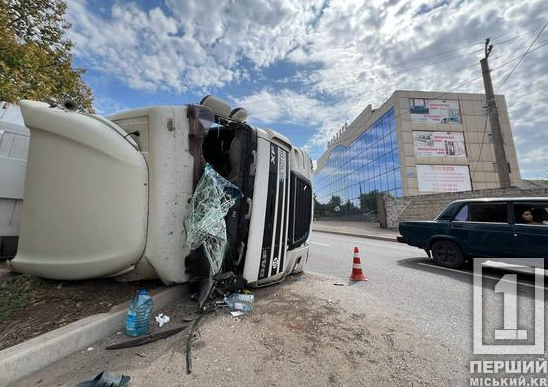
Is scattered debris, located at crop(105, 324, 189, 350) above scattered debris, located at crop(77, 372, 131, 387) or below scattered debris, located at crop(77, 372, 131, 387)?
below

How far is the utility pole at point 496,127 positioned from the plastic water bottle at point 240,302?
14.8 metres

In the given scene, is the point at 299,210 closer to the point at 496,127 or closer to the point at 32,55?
the point at 32,55

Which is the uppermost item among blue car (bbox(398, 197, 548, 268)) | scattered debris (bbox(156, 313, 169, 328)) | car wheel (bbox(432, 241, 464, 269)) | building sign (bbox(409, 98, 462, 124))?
building sign (bbox(409, 98, 462, 124))

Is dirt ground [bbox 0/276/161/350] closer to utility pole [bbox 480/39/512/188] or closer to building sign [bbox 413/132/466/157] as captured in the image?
utility pole [bbox 480/39/512/188]

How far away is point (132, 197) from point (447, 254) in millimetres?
6382

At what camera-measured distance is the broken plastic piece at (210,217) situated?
282cm

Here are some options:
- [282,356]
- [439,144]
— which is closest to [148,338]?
[282,356]

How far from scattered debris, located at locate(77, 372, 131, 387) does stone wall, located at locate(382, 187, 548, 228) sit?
49.7ft

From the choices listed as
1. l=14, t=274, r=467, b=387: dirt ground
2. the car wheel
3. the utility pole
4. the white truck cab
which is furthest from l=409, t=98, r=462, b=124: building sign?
the white truck cab

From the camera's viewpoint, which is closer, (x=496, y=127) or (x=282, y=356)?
(x=282, y=356)

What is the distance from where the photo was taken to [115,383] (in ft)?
5.48

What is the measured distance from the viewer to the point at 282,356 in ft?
7.02

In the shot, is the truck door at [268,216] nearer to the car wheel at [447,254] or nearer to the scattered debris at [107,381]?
the scattered debris at [107,381]

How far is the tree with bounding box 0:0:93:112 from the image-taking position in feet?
22.0
